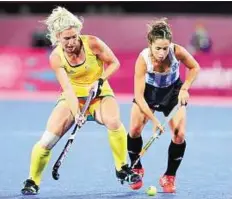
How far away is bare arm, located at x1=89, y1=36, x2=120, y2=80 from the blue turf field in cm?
100

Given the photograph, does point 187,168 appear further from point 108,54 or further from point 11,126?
point 11,126

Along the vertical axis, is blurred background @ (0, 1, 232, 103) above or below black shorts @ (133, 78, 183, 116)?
above

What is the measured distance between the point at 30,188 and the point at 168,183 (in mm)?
1173

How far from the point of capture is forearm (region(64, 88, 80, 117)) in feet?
18.9

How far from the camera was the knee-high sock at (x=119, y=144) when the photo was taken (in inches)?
231

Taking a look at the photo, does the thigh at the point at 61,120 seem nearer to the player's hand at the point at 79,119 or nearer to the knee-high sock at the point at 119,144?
the player's hand at the point at 79,119

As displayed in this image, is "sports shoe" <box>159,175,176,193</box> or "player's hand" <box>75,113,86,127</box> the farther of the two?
"sports shoe" <box>159,175,176,193</box>

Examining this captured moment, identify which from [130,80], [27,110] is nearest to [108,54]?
[27,110]

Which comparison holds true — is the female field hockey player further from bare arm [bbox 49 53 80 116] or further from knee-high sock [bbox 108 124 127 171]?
bare arm [bbox 49 53 80 116]

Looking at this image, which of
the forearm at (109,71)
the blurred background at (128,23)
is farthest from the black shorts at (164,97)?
the blurred background at (128,23)

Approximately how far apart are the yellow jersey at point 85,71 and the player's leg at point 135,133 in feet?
1.05

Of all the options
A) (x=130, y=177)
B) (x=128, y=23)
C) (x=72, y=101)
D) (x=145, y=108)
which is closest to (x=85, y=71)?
(x=72, y=101)

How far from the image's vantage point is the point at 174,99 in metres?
6.18

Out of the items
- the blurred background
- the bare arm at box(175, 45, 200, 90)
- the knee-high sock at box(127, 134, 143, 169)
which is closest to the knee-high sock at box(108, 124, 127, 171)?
the knee-high sock at box(127, 134, 143, 169)
